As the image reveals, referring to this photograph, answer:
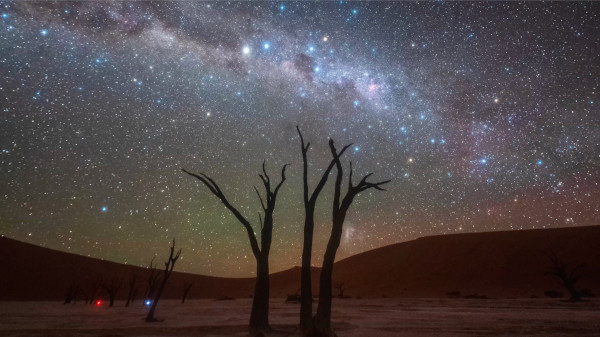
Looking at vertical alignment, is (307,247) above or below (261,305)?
above

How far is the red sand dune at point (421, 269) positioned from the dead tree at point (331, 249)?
4435 cm

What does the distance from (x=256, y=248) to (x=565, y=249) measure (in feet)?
229

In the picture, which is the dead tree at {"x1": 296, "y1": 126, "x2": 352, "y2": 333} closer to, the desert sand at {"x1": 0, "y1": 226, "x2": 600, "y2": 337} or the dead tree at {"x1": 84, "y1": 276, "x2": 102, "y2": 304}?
the desert sand at {"x1": 0, "y1": 226, "x2": 600, "y2": 337}

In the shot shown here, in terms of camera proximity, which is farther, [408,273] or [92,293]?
[408,273]

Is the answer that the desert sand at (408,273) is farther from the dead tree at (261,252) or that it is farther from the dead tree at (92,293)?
the dead tree at (261,252)

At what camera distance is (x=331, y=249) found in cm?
1075

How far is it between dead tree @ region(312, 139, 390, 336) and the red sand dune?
4435cm

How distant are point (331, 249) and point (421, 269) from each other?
2628 inches

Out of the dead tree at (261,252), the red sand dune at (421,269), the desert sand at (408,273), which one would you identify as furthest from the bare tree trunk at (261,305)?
the red sand dune at (421,269)

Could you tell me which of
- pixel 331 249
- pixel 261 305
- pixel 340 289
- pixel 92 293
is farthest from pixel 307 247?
pixel 92 293

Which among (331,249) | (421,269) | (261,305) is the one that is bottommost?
(261,305)

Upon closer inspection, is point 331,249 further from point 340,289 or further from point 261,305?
point 340,289

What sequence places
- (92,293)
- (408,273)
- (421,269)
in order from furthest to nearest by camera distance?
(421,269) → (408,273) → (92,293)

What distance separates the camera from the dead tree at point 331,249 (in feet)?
32.9
